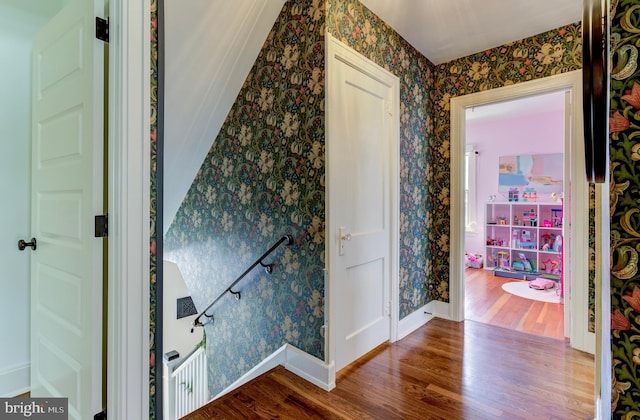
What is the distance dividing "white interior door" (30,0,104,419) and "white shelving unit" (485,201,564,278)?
548 centimetres

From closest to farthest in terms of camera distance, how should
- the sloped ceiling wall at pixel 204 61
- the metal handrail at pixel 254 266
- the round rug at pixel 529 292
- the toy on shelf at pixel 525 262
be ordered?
1. the sloped ceiling wall at pixel 204 61
2. the metal handrail at pixel 254 266
3. the round rug at pixel 529 292
4. the toy on shelf at pixel 525 262

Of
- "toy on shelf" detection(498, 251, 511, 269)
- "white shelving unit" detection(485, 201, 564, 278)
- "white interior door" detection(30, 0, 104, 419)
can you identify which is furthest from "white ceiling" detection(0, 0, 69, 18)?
"toy on shelf" detection(498, 251, 511, 269)

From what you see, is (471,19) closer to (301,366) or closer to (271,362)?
(301,366)

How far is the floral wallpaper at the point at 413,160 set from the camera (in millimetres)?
2395

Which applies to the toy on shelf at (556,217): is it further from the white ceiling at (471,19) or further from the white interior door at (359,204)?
the white interior door at (359,204)

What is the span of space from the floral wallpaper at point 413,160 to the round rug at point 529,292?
1566mm

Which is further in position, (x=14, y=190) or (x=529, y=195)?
(x=529, y=195)

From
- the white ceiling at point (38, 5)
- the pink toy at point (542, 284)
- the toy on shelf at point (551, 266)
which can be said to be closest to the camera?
the white ceiling at point (38, 5)

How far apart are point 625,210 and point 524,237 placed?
18.1ft

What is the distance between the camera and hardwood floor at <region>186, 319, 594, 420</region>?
1718mm

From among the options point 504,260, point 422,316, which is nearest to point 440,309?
point 422,316

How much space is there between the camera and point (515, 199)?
5234mm

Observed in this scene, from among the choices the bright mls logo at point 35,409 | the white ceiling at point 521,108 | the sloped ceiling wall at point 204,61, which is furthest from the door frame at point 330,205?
the white ceiling at point 521,108

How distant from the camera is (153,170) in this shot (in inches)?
49.6
